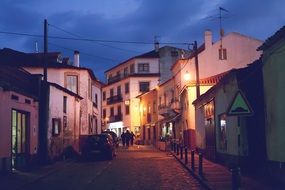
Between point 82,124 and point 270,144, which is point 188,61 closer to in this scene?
point 82,124

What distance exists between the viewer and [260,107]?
17703 millimetres

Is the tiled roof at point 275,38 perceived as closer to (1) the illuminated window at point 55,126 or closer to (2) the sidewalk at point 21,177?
(2) the sidewalk at point 21,177

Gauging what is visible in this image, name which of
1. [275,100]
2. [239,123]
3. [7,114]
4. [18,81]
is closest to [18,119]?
[18,81]

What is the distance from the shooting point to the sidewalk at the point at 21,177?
16.6 metres

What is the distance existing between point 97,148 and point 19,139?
7104mm

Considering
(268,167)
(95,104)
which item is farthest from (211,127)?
(95,104)

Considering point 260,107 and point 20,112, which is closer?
point 260,107

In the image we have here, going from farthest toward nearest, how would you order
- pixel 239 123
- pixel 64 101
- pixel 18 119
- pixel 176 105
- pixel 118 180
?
pixel 176 105, pixel 64 101, pixel 18 119, pixel 118 180, pixel 239 123

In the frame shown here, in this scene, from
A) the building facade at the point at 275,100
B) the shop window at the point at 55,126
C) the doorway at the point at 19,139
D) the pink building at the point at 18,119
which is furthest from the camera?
the shop window at the point at 55,126

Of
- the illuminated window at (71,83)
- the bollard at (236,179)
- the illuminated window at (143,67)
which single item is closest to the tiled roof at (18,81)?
the bollard at (236,179)

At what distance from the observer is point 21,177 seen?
1934 centimetres

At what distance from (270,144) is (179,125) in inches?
1252

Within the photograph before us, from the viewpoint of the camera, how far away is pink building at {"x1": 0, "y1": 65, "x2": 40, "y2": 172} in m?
20.3

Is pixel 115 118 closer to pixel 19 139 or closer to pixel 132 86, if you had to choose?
pixel 132 86
